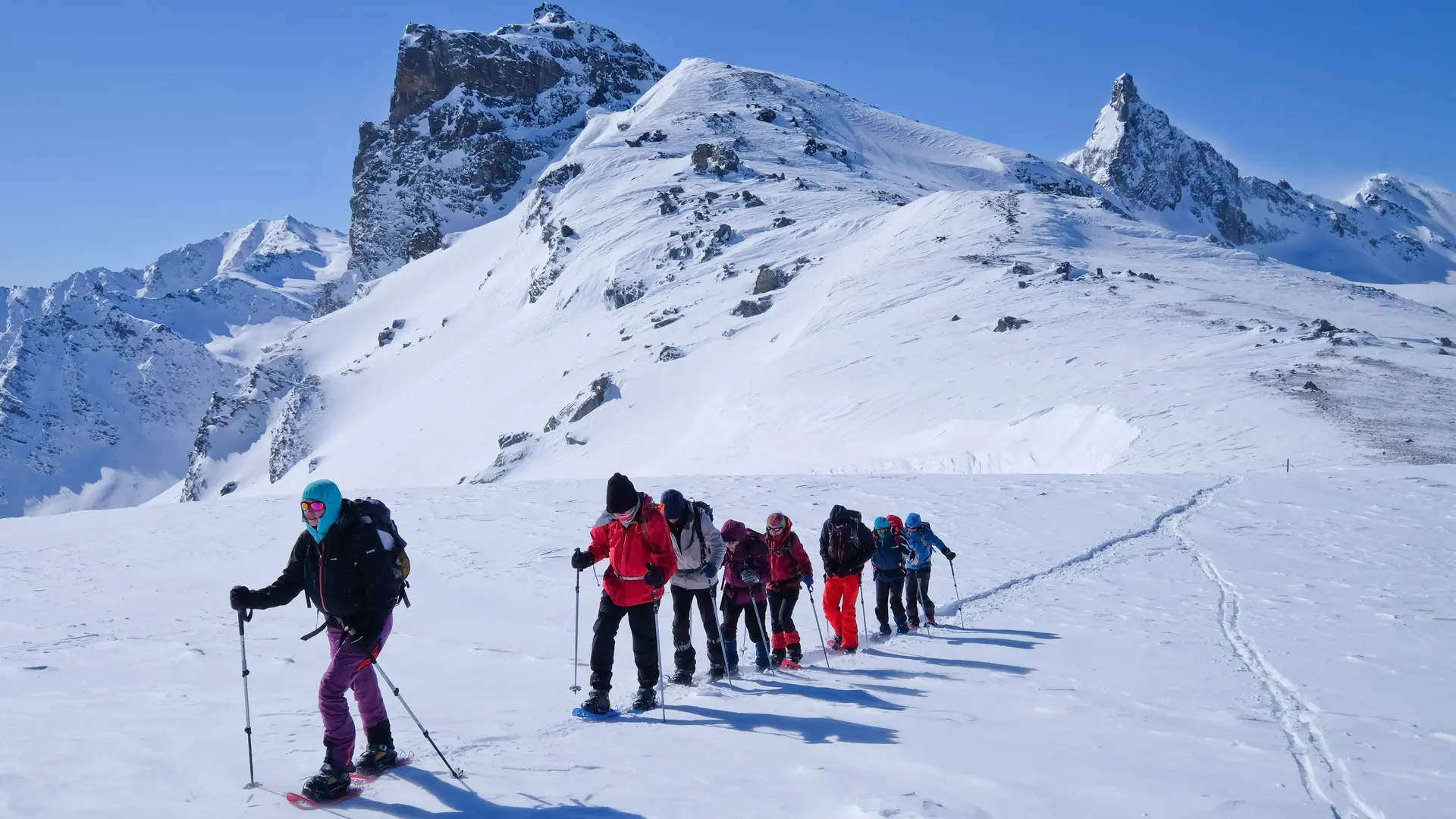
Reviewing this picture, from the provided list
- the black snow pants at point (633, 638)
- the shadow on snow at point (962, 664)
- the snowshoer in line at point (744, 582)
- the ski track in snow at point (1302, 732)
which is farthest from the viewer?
the snowshoer in line at point (744, 582)

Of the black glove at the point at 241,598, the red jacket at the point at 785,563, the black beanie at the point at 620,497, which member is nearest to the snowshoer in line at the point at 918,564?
the red jacket at the point at 785,563

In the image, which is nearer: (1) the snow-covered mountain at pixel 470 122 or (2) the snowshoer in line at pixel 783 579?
(2) the snowshoer in line at pixel 783 579

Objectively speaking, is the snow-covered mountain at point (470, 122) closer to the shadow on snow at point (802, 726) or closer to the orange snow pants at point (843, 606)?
the orange snow pants at point (843, 606)

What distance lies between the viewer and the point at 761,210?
7406 centimetres

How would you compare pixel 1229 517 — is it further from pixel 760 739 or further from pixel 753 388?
pixel 753 388

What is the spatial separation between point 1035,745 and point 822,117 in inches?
4505

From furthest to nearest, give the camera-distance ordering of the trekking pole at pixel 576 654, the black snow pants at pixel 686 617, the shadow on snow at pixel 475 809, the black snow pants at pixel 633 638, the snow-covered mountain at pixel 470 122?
the snow-covered mountain at pixel 470 122, the black snow pants at pixel 686 617, the trekking pole at pixel 576 654, the black snow pants at pixel 633 638, the shadow on snow at pixel 475 809

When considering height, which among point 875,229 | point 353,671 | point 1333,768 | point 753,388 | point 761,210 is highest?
point 761,210

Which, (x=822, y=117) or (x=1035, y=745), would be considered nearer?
(x=1035, y=745)

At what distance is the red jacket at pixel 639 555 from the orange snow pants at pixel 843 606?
3065 mm

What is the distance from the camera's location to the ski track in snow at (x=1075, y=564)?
1201 centimetres

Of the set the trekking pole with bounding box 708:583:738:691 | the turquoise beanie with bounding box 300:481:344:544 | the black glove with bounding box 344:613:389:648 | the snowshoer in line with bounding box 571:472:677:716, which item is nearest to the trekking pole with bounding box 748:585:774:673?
the trekking pole with bounding box 708:583:738:691

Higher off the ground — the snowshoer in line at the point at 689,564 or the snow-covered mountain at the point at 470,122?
the snow-covered mountain at the point at 470,122

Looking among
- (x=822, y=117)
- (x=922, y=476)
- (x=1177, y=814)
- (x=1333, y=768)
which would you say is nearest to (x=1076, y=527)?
(x=922, y=476)
